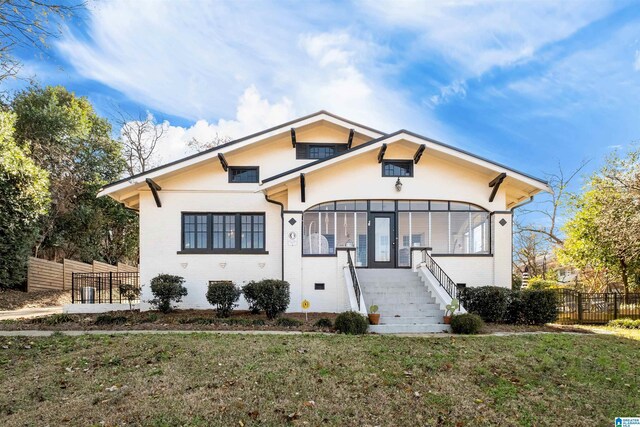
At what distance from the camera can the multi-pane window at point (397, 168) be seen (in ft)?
48.7

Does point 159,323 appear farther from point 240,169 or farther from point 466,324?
point 466,324

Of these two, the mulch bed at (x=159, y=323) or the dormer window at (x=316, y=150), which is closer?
the mulch bed at (x=159, y=323)

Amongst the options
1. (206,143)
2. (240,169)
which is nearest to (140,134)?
(206,143)

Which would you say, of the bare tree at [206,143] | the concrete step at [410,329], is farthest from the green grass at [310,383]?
the bare tree at [206,143]

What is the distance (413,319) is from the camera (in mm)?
11289

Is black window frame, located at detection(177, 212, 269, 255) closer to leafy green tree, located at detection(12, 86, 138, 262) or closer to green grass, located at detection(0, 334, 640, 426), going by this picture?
green grass, located at detection(0, 334, 640, 426)

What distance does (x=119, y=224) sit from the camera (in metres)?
26.7

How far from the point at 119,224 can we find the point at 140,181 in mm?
14231

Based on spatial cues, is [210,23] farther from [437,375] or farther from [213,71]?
[437,375]

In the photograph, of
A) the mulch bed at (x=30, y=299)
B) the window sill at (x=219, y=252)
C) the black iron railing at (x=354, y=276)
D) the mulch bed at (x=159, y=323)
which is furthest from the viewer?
the mulch bed at (x=30, y=299)

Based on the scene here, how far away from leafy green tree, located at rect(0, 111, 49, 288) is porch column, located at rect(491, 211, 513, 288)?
61.5ft

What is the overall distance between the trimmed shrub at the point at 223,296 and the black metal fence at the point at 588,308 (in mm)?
11522

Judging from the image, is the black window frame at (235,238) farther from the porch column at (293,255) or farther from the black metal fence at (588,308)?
the black metal fence at (588,308)

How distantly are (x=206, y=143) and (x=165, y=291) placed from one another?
19505mm
